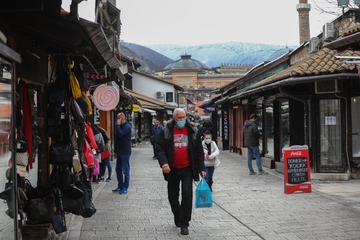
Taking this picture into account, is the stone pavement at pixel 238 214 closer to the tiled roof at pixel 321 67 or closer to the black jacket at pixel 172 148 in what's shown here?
the black jacket at pixel 172 148

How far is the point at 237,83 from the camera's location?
26922 millimetres

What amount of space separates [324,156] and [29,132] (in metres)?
9.35

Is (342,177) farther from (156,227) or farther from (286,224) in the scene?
(156,227)

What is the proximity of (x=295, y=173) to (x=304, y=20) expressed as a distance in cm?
1796

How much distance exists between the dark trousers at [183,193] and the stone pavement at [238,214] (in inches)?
10.2

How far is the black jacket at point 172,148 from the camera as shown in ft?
26.0

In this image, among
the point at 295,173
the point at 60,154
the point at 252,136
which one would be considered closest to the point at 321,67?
the point at 295,173

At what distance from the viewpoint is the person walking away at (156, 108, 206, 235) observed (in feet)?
26.0

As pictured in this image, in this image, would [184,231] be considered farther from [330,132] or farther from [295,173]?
[330,132]

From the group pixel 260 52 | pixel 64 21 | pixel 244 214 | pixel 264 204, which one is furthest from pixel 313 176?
pixel 260 52

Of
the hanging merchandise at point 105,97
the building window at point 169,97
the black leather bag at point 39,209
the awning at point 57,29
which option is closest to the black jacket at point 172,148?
the awning at point 57,29

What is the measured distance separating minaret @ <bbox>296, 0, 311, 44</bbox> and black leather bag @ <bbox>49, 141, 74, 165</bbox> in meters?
22.7

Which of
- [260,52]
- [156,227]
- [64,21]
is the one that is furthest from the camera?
[260,52]

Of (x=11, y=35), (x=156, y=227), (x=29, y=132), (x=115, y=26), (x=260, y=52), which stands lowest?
(x=156, y=227)
